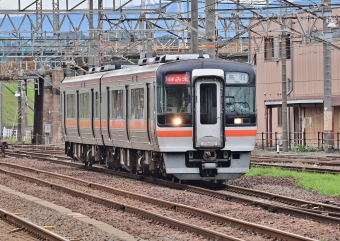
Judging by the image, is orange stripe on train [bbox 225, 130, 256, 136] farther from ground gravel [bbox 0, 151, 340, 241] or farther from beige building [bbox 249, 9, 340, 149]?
beige building [bbox 249, 9, 340, 149]

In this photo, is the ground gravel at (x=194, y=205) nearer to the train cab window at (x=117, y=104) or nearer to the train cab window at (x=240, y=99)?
the train cab window at (x=117, y=104)

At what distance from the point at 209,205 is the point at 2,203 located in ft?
13.5

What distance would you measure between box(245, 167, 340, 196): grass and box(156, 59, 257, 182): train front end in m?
1.70

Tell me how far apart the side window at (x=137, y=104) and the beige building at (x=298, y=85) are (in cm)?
1810

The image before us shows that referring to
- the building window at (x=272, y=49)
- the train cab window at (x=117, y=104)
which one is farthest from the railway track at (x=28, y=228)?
the building window at (x=272, y=49)

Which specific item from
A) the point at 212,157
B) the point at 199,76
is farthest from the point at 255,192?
the point at 199,76

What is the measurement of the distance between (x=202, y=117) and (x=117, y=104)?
4374 mm

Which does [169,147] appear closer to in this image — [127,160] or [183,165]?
[183,165]

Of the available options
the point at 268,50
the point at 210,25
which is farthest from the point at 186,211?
the point at 268,50

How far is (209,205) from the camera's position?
15680 millimetres

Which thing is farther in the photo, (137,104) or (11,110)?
(11,110)

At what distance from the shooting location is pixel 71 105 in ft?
93.8

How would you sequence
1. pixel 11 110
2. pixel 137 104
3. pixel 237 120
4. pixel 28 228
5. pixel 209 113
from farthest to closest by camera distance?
pixel 11 110 < pixel 137 104 < pixel 237 120 < pixel 209 113 < pixel 28 228

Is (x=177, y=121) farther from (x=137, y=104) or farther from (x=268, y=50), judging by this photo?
(x=268, y=50)
